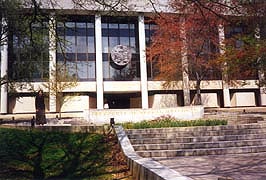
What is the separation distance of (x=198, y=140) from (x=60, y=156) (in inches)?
186

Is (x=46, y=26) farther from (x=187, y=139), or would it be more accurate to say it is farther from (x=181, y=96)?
(x=181, y=96)

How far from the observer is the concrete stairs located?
9152mm

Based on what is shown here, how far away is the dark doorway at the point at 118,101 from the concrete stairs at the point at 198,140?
31007 millimetres

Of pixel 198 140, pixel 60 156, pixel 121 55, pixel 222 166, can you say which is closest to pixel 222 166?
pixel 222 166

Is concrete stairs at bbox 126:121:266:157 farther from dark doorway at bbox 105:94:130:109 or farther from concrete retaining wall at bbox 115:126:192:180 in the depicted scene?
dark doorway at bbox 105:94:130:109

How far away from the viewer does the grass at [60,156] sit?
25.6ft

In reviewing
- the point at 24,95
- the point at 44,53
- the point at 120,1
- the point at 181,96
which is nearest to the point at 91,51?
the point at 24,95

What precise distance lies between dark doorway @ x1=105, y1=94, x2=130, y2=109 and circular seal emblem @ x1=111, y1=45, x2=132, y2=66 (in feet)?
18.1

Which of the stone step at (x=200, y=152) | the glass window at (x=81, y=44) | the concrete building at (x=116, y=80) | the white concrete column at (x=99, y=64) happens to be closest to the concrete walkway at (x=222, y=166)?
Answer: the stone step at (x=200, y=152)

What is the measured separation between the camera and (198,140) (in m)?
10.4

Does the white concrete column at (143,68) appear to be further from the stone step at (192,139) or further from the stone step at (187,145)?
the stone step at (187,145)

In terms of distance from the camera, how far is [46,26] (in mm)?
8484

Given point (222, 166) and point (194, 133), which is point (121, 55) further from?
point (222, 166)

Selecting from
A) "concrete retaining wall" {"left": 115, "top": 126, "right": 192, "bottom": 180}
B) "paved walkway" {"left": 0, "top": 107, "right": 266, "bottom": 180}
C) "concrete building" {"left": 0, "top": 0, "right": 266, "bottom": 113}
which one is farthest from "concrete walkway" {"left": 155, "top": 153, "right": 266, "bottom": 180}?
"concrete building" {"left": 0, "top": 0, "right": 266, "bottom": 113}
